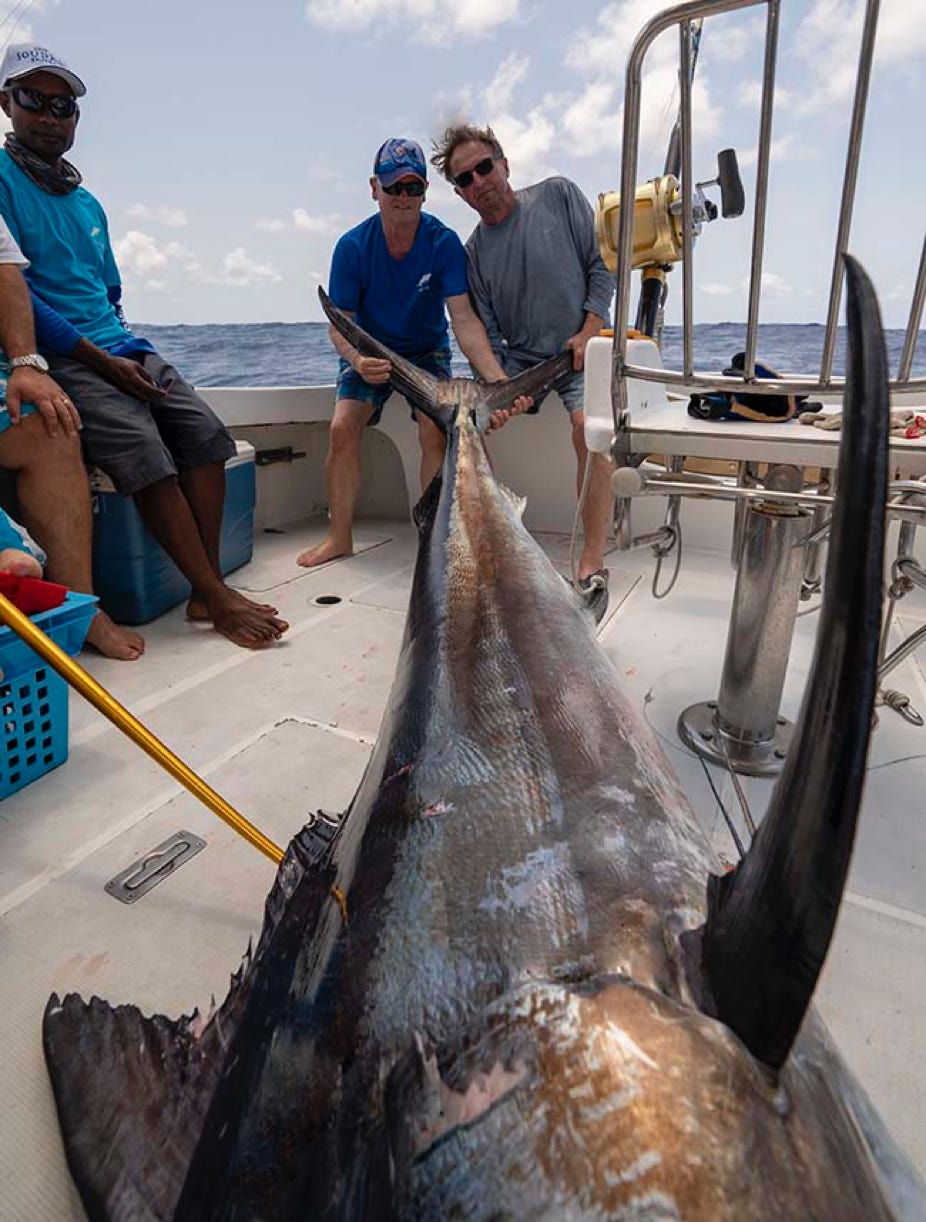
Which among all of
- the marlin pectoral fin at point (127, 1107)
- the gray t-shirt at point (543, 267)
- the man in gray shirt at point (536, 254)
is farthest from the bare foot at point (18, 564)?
the gray t-shirt at point (543, 267)

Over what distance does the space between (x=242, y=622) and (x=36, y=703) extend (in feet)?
2.92

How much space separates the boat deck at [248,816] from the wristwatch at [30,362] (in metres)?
0.86

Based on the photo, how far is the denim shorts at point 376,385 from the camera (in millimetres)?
3336

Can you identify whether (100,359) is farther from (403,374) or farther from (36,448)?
(403,374)

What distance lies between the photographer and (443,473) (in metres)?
2.13

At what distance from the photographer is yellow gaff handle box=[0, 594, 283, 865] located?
116 centimetres

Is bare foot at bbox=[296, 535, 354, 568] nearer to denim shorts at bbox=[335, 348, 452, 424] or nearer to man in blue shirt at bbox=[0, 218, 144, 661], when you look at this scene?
denim shorts at bbox=[335, 348, 452, 424]

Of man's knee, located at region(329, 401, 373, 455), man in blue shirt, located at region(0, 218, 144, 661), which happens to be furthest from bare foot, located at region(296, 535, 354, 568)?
man in blue shirt, located at region(0, 218, 144, 661)

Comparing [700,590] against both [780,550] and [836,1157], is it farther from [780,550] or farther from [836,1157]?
[836,1157]

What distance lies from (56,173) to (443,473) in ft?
5.15

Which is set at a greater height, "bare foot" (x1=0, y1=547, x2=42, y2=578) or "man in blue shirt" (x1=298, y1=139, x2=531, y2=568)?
"man in blue shirt" (x1=298, y1=139, x2=531, y2=568)

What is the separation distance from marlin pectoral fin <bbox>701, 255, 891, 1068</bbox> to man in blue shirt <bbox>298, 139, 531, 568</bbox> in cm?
284

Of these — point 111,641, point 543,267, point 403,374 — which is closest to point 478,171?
point 543,267

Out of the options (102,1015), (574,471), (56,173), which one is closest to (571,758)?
(102,1015)
